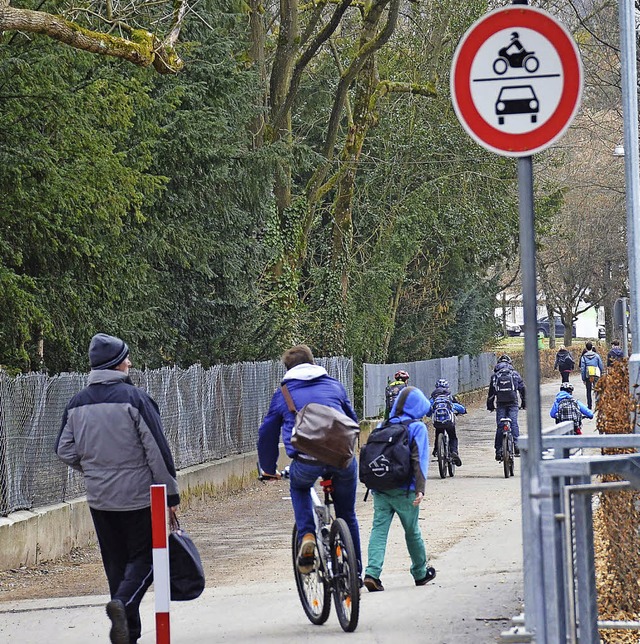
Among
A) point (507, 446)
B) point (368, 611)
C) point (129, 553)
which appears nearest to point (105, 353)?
point (129, 553)

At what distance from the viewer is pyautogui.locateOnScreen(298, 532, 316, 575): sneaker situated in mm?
8992

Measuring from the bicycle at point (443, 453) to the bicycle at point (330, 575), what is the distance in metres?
12.8

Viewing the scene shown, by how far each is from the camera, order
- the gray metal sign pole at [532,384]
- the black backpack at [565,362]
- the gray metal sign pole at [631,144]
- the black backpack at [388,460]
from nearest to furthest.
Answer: the gray metal sign pole at [532,384] → the black backpack at [388,460] → the gray metal sign pole at [631,144] → the black backpack at [565,362]

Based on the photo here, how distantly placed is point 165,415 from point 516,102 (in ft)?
46.4

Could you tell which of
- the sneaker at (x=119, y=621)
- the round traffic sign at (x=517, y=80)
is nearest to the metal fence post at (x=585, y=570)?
the round traffic sign at (x=517, y=80)

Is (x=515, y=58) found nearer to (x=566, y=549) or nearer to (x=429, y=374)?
(x=566, y=549)

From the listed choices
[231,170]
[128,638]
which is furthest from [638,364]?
[231,170]

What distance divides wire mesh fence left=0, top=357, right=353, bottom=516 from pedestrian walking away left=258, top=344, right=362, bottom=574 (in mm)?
4828

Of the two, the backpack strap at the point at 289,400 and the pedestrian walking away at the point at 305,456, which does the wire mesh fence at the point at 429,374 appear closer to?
the pedestrian walking away at the point at 305,456

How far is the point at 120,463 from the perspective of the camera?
7.82 m

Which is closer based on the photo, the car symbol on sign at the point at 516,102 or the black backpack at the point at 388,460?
the car symbol on sign at the point at 516,102

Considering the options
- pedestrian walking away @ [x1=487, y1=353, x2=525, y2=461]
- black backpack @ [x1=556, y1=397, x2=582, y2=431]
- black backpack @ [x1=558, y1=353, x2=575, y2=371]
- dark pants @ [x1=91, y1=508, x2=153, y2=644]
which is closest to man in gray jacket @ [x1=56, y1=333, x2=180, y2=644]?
dark pants @ [x1=91, y1=508, x2=153, y2=644]

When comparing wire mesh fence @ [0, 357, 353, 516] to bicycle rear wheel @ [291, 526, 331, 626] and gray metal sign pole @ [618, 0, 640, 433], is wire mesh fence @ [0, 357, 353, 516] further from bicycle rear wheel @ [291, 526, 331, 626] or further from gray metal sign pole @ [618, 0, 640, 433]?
gray metal sign pole @ [618, 0, 640, 433]

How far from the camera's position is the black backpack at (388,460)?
10.1 meters
